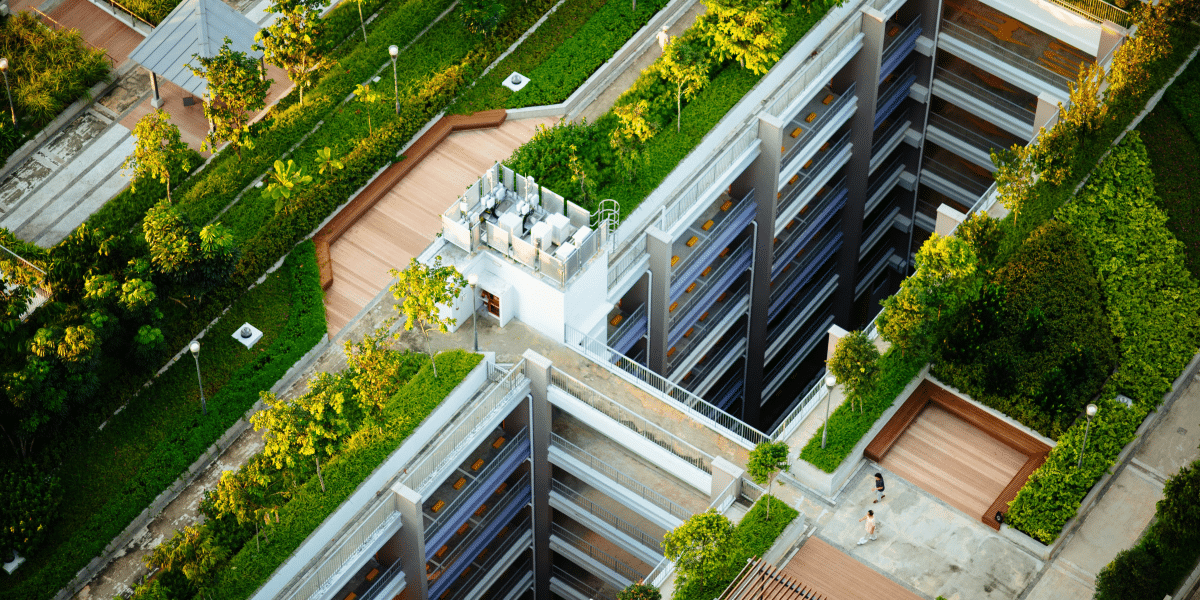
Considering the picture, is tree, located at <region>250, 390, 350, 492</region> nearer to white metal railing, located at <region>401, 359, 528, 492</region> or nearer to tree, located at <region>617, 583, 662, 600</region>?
white metal railing, located at <region>401, 359, 528, 492</region>

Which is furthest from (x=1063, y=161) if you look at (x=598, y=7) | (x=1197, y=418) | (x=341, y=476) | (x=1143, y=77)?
(x=341, y=476)

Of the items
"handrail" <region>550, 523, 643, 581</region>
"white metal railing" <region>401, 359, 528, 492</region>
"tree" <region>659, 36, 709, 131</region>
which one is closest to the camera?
"white metal railing" <region>401, 359, 528, 492</region>

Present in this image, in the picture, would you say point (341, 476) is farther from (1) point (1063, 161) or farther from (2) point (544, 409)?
(1) point (1063, 161)

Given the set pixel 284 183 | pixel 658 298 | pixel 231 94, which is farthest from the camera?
pixel 231 94

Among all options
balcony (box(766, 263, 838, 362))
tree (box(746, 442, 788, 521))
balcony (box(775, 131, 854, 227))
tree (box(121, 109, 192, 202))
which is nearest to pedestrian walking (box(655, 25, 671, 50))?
balcony (box(775, 131, 854, 227))

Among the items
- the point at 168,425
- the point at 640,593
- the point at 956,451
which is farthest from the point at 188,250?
the point at 956,451

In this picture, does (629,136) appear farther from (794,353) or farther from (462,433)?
(794,353)
